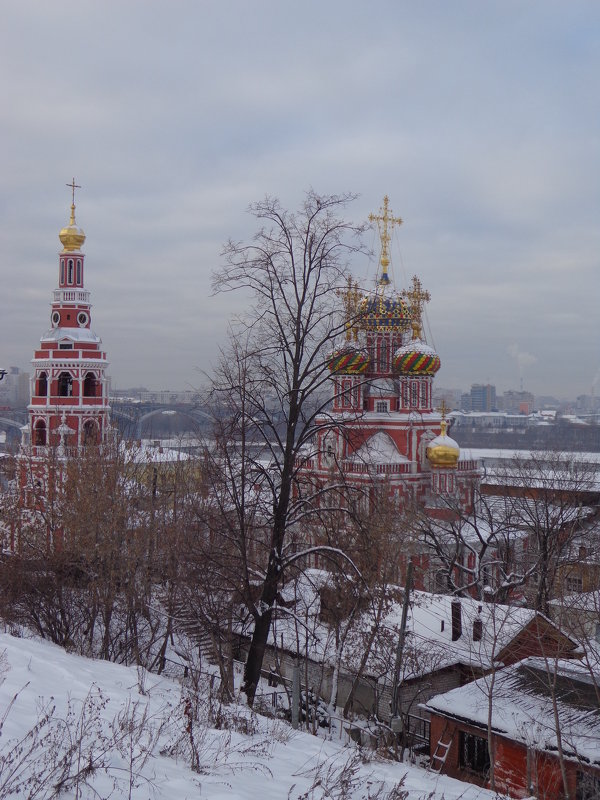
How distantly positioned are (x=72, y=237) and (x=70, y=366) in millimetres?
5132

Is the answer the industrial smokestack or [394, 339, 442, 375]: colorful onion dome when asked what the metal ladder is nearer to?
the industrial smokestack

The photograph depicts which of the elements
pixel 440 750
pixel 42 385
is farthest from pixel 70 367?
pixel 440 750

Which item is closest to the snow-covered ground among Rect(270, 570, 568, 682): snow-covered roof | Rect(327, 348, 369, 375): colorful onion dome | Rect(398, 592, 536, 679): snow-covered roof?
Rect(270, 570, 568, 682): snow-covered roof

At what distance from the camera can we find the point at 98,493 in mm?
17266

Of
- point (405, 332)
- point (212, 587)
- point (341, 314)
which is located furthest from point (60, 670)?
point (405, 332)

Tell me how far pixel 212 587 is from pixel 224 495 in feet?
5.24

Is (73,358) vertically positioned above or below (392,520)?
above

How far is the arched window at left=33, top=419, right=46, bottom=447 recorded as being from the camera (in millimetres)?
29703

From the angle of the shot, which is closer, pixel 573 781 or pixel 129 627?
pixel 573 781

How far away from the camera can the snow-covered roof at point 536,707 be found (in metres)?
11.0

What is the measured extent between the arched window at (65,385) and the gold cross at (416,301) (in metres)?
15.1

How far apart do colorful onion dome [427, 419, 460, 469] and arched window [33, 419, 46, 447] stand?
15616 millimetres

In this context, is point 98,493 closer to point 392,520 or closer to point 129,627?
point 129,627

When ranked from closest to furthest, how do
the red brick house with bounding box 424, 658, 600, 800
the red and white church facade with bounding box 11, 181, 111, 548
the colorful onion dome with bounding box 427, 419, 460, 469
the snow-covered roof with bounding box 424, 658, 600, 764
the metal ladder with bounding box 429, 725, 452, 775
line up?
the red brick house with bounding box 424, 658, 600, 800 → the snow-covered roof with bounding box 424, 658, 600, 764 → the metal ladder with bounding box 429, 725, 452, 775 → the red and white church facade with bounding box 11, 181, 111, 548 → the colorful onion dome with bounding box 427, 419, 460, 469
